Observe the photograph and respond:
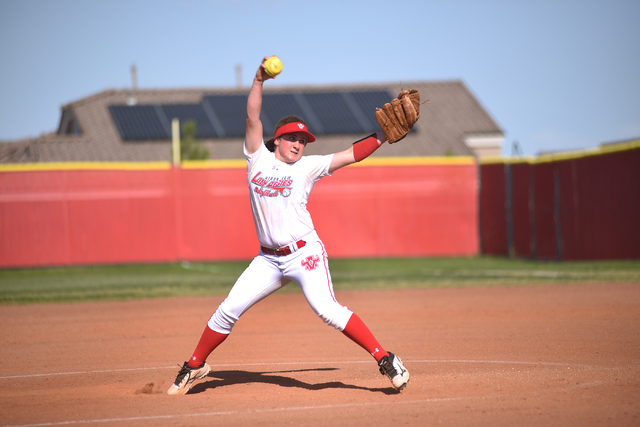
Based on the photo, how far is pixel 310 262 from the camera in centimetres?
483

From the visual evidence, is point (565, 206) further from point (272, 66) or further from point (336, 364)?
point (272, 66)

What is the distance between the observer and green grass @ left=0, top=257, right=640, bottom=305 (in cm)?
1222

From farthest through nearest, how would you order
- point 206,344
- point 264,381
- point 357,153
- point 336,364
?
1. point 336,364
2. point 264,381
3. point 206,344
4. point 357,153

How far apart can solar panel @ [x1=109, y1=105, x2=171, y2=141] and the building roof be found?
4 centimetres

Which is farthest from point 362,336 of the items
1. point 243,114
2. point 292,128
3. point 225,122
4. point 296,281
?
point 243,114

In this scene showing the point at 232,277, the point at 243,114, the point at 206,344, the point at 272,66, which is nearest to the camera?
the point at 272,66

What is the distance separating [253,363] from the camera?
21.1 feet

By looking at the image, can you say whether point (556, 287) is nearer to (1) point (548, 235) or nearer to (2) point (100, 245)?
(1) point (548, 235)

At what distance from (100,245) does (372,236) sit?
741cm

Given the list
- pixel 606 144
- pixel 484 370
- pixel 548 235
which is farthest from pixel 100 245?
pixel 484 370

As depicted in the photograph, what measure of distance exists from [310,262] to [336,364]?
1.78 metres

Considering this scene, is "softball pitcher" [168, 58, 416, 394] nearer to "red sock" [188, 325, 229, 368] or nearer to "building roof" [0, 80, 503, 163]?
"red sock" [188, 325, 229, 368]

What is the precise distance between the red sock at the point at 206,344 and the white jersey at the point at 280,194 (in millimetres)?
783

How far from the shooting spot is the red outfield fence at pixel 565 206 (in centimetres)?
1443
